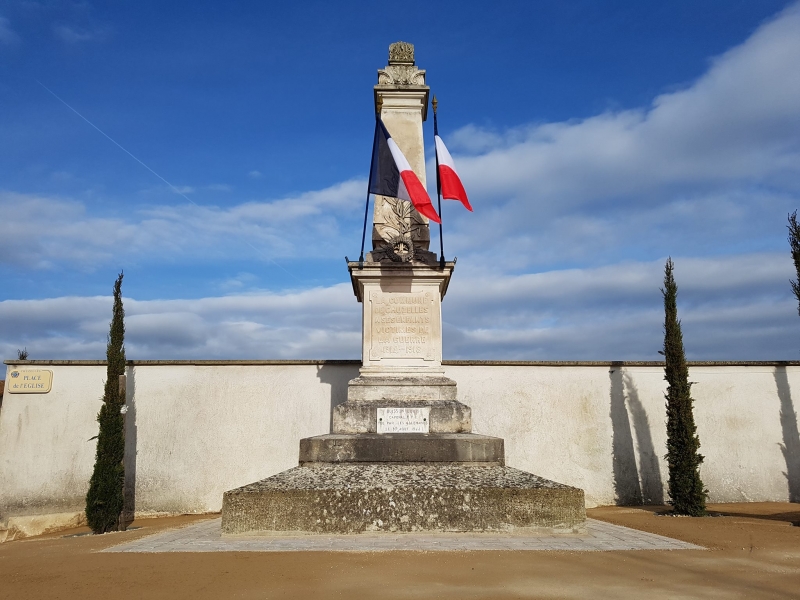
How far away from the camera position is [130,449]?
1156 cm

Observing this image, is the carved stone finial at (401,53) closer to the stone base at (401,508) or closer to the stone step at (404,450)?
the stone step at (404,450)

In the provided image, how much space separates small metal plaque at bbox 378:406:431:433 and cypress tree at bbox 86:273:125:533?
5.55 meters

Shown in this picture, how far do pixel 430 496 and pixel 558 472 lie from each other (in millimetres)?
6255

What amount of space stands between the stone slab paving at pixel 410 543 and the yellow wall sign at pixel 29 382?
6.65 meters

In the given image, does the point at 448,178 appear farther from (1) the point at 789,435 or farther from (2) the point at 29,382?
(2) the point at 29,382

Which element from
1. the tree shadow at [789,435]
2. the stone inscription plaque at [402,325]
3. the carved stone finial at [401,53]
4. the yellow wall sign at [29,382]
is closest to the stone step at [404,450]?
the stone inscription plaque at [402,325]

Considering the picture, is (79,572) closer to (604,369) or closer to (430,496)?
(430,496)

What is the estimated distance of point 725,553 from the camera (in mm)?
5348

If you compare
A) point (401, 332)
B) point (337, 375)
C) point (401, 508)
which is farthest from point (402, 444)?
point (337, 375)

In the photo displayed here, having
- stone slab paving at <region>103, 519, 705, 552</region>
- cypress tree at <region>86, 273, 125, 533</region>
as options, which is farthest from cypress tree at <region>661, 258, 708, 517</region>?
cypress tree at <region>86, 273, 125, 533</region>

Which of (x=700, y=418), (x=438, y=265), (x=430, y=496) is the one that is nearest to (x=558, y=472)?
(x=700, y=418)

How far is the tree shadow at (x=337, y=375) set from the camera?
11.9 m

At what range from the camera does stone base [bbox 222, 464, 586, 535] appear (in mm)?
6051

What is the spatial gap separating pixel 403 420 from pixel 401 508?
1.85m
